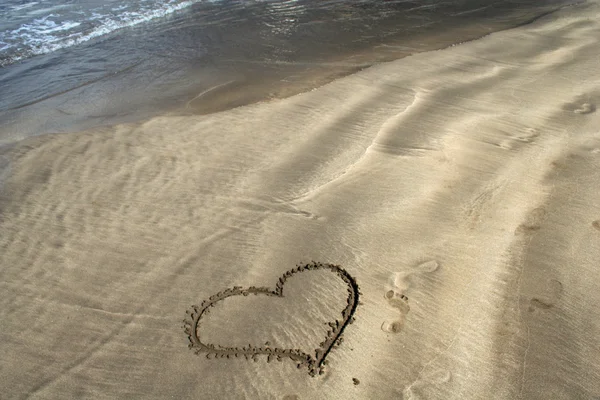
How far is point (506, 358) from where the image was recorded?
2.64m

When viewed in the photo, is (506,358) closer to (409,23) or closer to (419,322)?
(419,322)

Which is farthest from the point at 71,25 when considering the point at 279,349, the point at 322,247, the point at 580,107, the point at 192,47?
the point at 279,349

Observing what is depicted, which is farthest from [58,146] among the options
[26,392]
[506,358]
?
[506,358]

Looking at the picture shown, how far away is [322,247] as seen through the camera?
3.43 meters

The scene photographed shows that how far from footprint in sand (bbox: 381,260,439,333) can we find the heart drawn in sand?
0.19m

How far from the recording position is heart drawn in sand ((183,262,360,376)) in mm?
2693

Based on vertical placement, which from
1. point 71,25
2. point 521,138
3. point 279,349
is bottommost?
point 279,349

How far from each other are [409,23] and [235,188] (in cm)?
557

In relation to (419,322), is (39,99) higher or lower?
higher

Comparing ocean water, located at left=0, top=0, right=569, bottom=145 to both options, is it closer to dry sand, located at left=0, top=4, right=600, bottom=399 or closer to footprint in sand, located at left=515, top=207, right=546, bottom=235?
dry sand, located at left=0, top=4, right=600, bottom=399

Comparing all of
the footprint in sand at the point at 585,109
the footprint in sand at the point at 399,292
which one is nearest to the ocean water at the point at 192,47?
the footprint in sand at the point at 585,109

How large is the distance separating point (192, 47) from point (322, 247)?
18.1ft

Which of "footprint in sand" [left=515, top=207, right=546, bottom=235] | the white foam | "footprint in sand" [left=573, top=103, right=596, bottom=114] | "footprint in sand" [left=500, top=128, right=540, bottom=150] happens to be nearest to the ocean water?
the white foam

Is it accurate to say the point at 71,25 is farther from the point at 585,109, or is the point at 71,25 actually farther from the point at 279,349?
the point at 279,349
